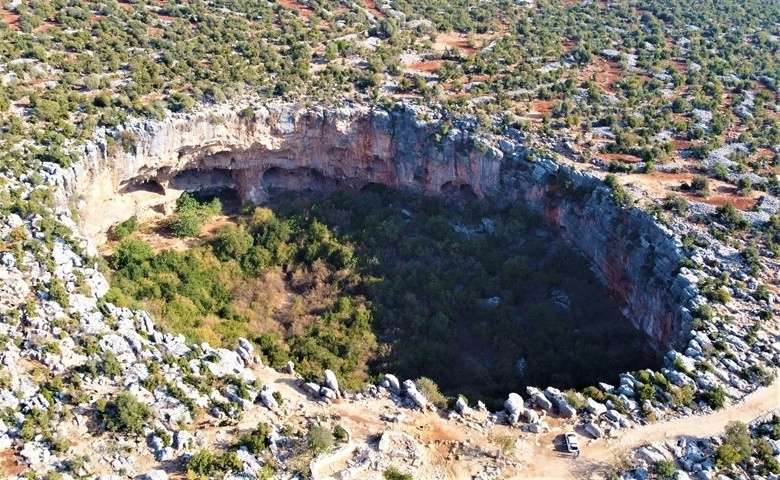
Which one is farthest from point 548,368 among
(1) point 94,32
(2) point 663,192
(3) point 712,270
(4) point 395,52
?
(1) point 94,32

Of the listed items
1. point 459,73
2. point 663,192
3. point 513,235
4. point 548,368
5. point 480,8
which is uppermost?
point 480,8

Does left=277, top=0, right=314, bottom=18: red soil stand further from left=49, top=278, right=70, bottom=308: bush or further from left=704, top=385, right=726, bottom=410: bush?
left=704, top=385, right=726, bottom=410: bush

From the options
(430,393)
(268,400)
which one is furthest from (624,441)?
(268,400)

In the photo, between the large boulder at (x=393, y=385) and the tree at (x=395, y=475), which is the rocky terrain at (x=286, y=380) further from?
the tree at (x=395, y=475)

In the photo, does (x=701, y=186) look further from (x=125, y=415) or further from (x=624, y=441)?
(x=125, y=415)

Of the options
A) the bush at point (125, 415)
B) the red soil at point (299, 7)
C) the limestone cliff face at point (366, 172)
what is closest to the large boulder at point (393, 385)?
the bush at point (125, 415)

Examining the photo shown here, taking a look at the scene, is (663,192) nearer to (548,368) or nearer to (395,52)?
(548,368)
